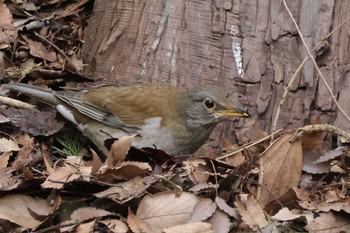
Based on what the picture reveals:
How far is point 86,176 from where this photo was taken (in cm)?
484

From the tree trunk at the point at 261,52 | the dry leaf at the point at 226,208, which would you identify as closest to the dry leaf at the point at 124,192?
the dry leaf at the point at 226,208

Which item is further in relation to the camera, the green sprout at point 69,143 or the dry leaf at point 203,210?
the green sprout at point 69,143

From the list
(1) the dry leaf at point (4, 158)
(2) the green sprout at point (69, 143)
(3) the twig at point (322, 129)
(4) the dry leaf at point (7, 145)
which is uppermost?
(3) the twig at point (322, 129)

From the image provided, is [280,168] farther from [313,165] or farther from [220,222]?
[220,222]

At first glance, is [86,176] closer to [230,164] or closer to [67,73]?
[230,164]

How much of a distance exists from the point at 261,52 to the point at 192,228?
2.08m

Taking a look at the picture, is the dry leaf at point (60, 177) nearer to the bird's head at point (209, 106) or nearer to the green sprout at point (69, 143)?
the green sprout at point (69, 143)

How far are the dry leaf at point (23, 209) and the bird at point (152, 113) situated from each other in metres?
1.37

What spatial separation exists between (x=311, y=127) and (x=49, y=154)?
1.90m

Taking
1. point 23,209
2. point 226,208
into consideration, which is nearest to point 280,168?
point 226,208

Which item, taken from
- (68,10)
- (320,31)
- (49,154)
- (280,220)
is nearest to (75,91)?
(49,154)

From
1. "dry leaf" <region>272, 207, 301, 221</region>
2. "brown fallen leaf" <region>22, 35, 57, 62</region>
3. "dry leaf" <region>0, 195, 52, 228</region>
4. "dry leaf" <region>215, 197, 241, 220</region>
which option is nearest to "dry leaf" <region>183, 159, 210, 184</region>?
"dry leaf" <region>215, 197, 241, 220</region>

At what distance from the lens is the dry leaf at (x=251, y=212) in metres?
4.60

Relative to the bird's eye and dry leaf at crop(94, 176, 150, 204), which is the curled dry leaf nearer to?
dry leaf at crop(94, 176, 150, 204)
